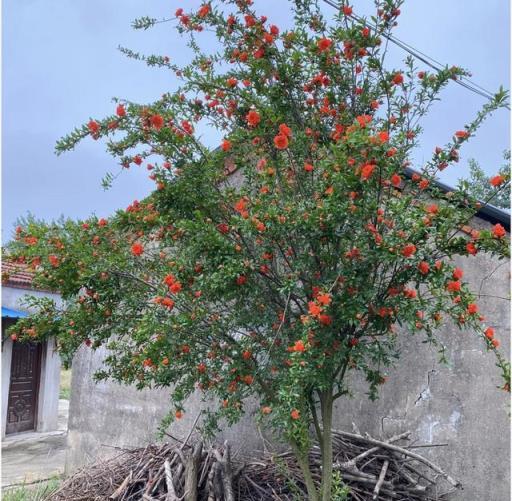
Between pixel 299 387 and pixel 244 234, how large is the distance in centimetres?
105

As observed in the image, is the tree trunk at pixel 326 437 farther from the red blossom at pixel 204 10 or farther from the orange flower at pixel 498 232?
the red blossom at pixel 204 10

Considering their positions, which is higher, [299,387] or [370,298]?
[370,298]

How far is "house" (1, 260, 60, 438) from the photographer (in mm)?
12102

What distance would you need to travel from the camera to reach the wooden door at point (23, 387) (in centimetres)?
1233

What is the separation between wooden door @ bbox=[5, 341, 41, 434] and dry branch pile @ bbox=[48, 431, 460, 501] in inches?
293

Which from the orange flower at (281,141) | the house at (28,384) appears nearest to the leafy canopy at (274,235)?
the orange flower at (281,141)

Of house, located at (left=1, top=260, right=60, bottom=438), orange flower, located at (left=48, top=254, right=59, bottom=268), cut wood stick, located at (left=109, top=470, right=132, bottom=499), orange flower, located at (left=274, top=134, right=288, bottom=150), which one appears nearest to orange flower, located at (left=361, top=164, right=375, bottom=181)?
orange flower, located at (left=274, top=134, right=288, bottom=150)

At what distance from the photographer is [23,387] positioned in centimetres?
1263

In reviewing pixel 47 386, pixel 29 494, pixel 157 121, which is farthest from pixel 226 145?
pixel 47 386

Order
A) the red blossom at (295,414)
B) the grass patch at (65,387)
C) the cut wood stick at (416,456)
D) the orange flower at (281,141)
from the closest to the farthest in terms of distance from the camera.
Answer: the red blossom at (295,414), the orange flower at (281,141), the cut wood stick at (416,456), the grass patch at (65,387)

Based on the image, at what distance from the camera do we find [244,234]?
3.82 meters

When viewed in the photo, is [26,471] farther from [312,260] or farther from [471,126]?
[471,126]

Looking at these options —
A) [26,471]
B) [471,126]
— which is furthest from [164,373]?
[26,471]

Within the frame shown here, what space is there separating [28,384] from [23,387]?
0.52 feet
